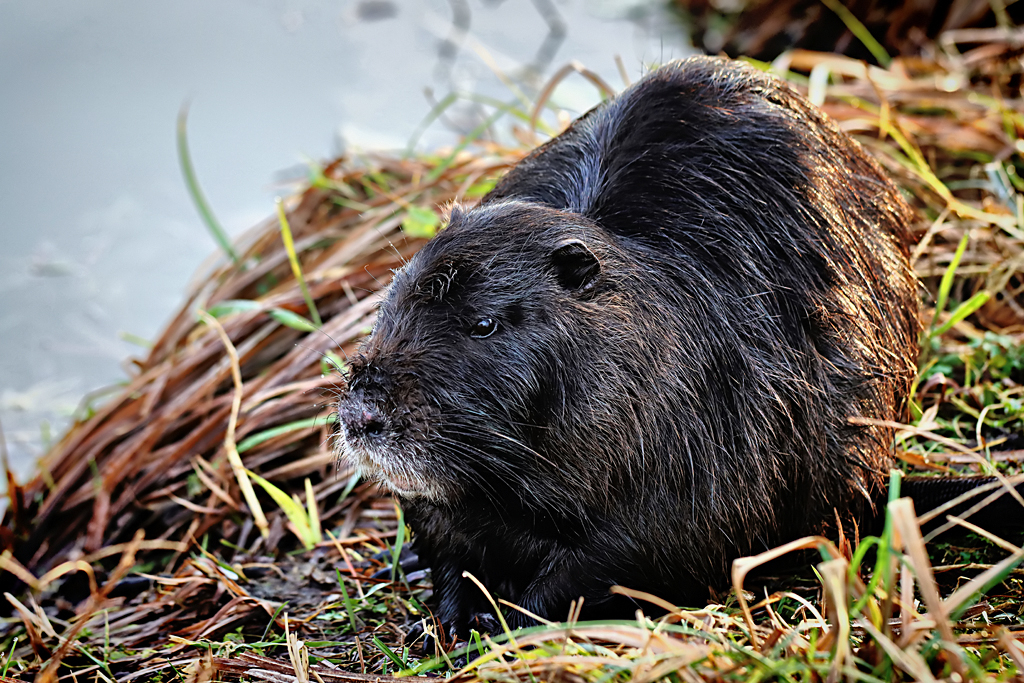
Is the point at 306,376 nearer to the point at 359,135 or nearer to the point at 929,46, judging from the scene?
the point at 359,135

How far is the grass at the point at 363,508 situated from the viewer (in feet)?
6.15

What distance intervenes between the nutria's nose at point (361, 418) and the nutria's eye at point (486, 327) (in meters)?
0.31

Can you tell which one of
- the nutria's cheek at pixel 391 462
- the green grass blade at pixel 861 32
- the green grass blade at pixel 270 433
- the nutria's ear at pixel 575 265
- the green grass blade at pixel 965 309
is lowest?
the green grass blade at pixel 270 433

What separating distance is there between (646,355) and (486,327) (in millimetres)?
444

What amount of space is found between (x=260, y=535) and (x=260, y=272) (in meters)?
1.71

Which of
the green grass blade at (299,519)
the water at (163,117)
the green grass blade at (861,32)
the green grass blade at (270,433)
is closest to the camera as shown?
the green grass blade at (299,519)

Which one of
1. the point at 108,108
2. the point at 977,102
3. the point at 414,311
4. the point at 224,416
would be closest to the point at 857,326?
the point at 414,311

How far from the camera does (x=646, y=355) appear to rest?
8.25ft

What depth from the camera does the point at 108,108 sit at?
22.2 feet

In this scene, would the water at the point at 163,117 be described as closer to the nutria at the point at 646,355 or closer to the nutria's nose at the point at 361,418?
the nutria at the point at 646,355

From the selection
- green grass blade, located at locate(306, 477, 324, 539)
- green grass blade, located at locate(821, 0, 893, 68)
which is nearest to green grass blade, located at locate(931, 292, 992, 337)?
green grass blade, located at locate(306, 477, 324, 539)

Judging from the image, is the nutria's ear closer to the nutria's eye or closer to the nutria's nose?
the nutria's eye

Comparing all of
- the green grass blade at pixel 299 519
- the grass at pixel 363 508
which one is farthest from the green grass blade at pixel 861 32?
the green grass blade at pixel 299 519

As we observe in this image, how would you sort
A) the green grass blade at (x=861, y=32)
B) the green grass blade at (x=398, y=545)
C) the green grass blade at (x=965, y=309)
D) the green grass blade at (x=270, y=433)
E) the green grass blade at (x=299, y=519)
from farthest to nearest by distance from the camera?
the green grass blade at (x=861, y=32), the green grass blade at (x=270, y=433), the green grass blade at (x=965, y=309), the green grass blade at (x=299, y=519), the green grass blade at (x=398, y=545)
